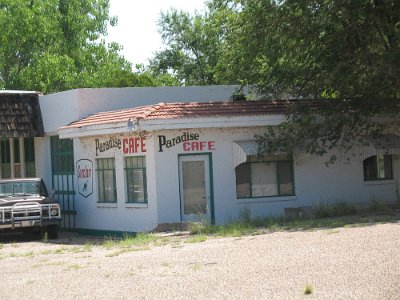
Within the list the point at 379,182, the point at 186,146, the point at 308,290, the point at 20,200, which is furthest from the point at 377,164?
the point at 308,290

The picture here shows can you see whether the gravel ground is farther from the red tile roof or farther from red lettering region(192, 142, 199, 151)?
the red tile roof

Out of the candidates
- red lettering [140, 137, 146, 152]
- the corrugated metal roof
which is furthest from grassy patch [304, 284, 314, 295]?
the corrugated metal roof

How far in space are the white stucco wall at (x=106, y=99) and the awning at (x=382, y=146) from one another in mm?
6588

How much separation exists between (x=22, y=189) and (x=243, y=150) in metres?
7.36

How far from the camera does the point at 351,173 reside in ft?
81.0

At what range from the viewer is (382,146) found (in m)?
24.1

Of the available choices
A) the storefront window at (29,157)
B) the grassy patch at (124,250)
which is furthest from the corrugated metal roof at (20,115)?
the grassy patch at (124,250)

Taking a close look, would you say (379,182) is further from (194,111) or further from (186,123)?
(186,123)

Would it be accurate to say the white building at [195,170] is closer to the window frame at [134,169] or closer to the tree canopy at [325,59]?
the window frame at [134,169]

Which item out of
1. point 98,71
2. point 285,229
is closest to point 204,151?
point 285,229

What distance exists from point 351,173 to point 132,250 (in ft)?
31.9

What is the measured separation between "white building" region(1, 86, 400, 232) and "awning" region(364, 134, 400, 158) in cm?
4

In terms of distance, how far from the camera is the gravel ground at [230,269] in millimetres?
11117

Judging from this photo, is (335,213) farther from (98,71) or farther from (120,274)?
(98,71)
